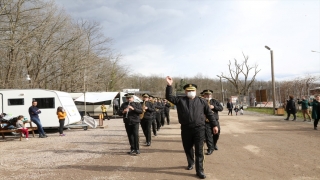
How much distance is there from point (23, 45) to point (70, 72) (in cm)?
1179

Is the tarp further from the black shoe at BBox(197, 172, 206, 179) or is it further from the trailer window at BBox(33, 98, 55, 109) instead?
the black shoe at BBox(197, 172, 206, 179)

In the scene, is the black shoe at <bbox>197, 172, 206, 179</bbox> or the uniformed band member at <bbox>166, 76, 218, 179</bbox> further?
the uniformed band member at <bbox>166, 76, 218, 179</bbox>

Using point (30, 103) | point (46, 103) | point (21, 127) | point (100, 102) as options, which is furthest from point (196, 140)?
point (100, 102)

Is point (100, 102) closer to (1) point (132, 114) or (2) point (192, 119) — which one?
(1) point (132, 114)

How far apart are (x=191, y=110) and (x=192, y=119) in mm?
192

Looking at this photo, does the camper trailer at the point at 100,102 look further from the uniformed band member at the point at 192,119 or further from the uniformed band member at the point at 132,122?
the uniformed band member at the point at 192,119

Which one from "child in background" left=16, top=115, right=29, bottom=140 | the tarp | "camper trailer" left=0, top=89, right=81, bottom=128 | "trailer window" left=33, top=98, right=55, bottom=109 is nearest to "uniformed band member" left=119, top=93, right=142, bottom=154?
"child in background" left=16, top=115, right=29, bottom=140

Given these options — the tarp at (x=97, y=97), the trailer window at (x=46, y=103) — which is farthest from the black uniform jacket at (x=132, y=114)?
the tarp at (x=97, y=97)

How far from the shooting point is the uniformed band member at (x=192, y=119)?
5.50 meters

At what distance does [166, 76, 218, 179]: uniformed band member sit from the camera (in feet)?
18.1

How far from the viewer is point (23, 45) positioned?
19906 millimetres

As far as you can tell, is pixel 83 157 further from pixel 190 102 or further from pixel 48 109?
pixel 48 109

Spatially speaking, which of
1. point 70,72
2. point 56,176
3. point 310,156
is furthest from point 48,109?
point 70,72

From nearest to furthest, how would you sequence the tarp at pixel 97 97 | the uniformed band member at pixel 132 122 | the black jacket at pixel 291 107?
1. the uniformed band member at pixel 132 122
2. the black jacket at pixel 291 107
3. the tarp at pixel 97 97
